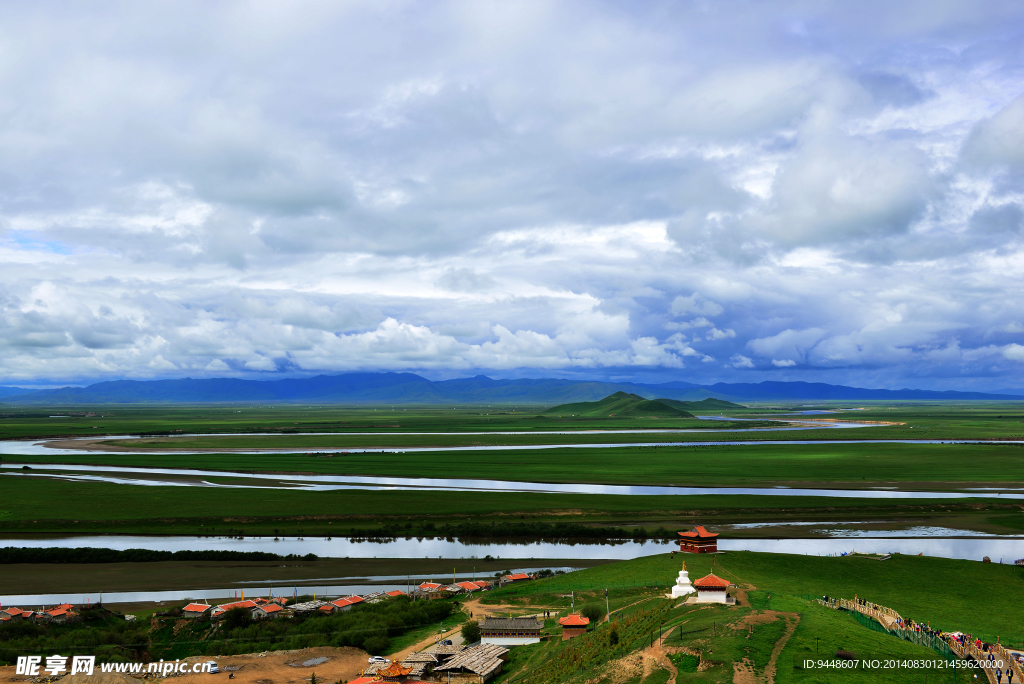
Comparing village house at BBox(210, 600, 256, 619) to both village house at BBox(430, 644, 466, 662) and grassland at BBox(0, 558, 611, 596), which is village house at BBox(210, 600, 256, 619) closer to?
grassland at BBox(0, 558, 611, 596)

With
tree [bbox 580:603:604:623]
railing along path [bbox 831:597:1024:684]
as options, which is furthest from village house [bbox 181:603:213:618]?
railing along path [bbox 831:597:1024:684]

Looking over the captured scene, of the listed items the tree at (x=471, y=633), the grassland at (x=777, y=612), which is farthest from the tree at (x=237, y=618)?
the grassland at (x=777, y=612)

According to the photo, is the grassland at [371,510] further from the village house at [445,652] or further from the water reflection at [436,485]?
the village house at [445,652]

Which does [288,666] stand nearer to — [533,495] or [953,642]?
[953,642]

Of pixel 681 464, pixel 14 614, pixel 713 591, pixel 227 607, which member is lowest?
pixel 681 464

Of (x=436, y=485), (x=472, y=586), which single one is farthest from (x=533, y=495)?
(x=472, y=586)
